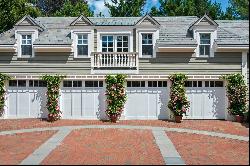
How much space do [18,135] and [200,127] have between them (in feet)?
32.0

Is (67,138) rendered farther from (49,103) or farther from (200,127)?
(200,127)

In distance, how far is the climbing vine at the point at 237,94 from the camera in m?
22.7

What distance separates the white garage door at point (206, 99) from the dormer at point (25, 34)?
1041cm

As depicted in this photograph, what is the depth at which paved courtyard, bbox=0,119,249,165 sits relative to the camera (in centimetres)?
1270

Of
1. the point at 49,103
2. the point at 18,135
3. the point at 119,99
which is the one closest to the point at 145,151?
the point at 18,135

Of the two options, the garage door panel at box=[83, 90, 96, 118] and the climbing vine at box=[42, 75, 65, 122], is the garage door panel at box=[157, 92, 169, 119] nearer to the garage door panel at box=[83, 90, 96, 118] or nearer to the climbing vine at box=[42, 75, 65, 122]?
the garage door panel at box=[83, 90, 96, 118]

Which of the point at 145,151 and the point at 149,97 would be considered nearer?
the point at 145,151

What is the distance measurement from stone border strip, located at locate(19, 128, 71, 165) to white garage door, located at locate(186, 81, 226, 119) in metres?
8.64

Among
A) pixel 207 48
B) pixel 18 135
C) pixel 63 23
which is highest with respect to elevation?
pixel 63 23

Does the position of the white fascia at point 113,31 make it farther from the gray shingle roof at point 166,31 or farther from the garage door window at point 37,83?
the garage door window at point 37,83

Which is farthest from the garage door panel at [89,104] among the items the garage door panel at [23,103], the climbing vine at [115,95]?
the garage door panel at [23,103]

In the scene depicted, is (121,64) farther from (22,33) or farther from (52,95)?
(22,33)

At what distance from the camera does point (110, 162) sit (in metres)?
12.2

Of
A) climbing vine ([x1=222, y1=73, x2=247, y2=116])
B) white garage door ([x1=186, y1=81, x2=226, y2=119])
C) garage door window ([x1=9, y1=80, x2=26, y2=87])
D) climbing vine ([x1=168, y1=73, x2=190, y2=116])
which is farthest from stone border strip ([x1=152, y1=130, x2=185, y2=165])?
garage door window ([x1=9, y1=80, x2=26, y2=87])
